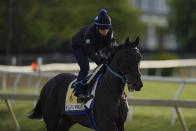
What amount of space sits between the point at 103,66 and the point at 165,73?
1676 cm

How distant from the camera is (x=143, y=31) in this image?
51.8m

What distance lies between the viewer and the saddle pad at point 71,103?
6678 millimetres

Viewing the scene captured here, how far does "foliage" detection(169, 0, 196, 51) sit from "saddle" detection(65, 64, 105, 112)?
41.4m

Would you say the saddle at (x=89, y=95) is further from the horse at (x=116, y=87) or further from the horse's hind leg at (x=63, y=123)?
the horse's hind leg at (x=63, y=123)

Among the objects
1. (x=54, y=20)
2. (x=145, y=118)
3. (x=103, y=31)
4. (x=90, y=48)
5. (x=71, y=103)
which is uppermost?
(x=103, y=31)

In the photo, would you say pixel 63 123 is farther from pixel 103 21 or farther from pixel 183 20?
pixel 183 20

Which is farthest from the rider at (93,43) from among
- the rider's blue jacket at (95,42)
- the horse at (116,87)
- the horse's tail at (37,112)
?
the horse's tail at (37,112)

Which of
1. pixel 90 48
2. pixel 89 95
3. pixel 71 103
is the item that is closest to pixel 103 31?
pixel 90 48

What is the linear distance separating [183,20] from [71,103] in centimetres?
4239

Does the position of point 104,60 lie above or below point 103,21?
below

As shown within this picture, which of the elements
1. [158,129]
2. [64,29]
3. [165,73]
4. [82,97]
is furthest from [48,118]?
[64,29]

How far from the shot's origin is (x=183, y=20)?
48.2 m

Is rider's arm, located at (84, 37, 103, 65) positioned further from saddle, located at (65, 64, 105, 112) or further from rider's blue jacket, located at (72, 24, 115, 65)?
saddle, located at (65, 64, 105, 112)

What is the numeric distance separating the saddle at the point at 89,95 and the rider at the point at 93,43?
7 cm
